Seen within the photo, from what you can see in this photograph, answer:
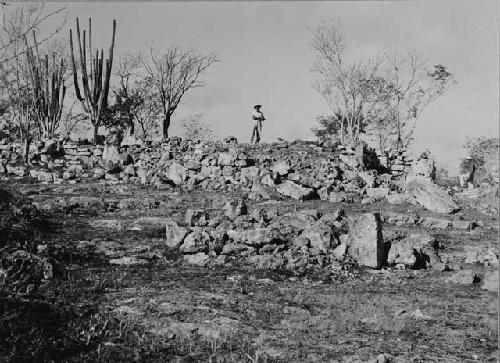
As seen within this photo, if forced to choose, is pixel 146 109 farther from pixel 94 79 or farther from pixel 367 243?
pixel 367 243

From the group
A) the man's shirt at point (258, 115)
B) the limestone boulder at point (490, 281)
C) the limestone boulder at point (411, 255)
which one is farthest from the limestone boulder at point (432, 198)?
the man's shirt at point (258, 115)

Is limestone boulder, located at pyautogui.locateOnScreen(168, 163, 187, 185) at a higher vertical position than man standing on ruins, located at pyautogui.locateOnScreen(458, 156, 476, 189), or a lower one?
lower

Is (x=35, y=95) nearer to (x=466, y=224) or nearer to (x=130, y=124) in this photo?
(x=130, y=124)

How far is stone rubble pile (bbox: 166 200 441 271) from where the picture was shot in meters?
6.40

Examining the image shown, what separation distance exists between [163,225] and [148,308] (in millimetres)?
4267

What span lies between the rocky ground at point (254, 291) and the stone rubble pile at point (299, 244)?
0.07 ft

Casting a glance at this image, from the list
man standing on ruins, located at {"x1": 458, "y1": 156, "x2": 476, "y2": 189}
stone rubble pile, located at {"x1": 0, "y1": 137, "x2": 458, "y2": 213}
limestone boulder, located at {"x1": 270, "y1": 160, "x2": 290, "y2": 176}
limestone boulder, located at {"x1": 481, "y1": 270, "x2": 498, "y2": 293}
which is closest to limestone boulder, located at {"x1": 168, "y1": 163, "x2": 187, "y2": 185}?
stone rubble pile, located at {"x1": 0, "y1": 137, "x2": 458, "y2": 213}

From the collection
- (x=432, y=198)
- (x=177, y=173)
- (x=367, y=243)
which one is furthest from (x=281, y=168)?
(x=367, y=243)

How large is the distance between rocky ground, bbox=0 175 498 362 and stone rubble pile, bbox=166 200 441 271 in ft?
0.07

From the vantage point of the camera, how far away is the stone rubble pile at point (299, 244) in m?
6.40

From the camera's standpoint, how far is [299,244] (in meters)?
6.89

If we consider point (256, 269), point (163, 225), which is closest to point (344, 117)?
point (163, 225)

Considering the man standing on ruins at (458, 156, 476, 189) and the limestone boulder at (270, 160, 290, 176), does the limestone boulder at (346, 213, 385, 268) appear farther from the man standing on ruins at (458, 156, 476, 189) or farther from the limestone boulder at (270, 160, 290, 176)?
the man standing on ruins at (458, 156, 476, 189)

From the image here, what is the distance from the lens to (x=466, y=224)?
8953 millimetres
